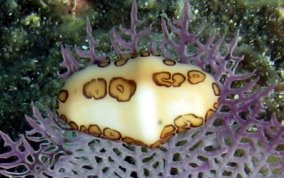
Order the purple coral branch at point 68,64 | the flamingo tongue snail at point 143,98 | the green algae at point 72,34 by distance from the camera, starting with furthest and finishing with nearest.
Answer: the green algae at point 72,34 → the purple coral branch at point 68,64 → the flamingo tongue snail at point 143,98

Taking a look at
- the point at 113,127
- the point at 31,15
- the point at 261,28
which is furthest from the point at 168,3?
the point at 113,127

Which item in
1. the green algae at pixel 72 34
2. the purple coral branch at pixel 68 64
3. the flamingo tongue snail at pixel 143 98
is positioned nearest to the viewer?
the flamingo tongue snail at pixel 143 98

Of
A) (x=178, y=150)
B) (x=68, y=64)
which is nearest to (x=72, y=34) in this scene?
(x=68, y=64)

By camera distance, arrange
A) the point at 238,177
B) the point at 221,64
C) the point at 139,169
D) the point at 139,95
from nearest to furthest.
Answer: the point at 139,95
the point at 221,64
the point at 139,169
the point at 238,177

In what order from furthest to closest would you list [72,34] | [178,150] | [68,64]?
[72,34]
[178,150]
[68,64]

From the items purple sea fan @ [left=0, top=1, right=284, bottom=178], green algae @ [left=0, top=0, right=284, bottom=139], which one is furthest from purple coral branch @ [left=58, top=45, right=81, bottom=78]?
green algae @ [left=0, top=0, right=284, bottom=139]

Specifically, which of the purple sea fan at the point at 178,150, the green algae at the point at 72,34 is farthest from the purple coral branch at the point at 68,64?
the green algae at the point at 72,34

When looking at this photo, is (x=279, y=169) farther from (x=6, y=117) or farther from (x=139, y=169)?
(x=6, y=117)

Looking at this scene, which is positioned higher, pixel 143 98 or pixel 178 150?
pixel 143 98

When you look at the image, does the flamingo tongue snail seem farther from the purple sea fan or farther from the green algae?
the green algae

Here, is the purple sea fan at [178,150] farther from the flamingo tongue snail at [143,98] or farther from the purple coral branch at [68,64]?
the flamingo tongue snail at [143,98]

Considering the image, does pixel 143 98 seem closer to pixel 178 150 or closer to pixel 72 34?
pixel 178 150
